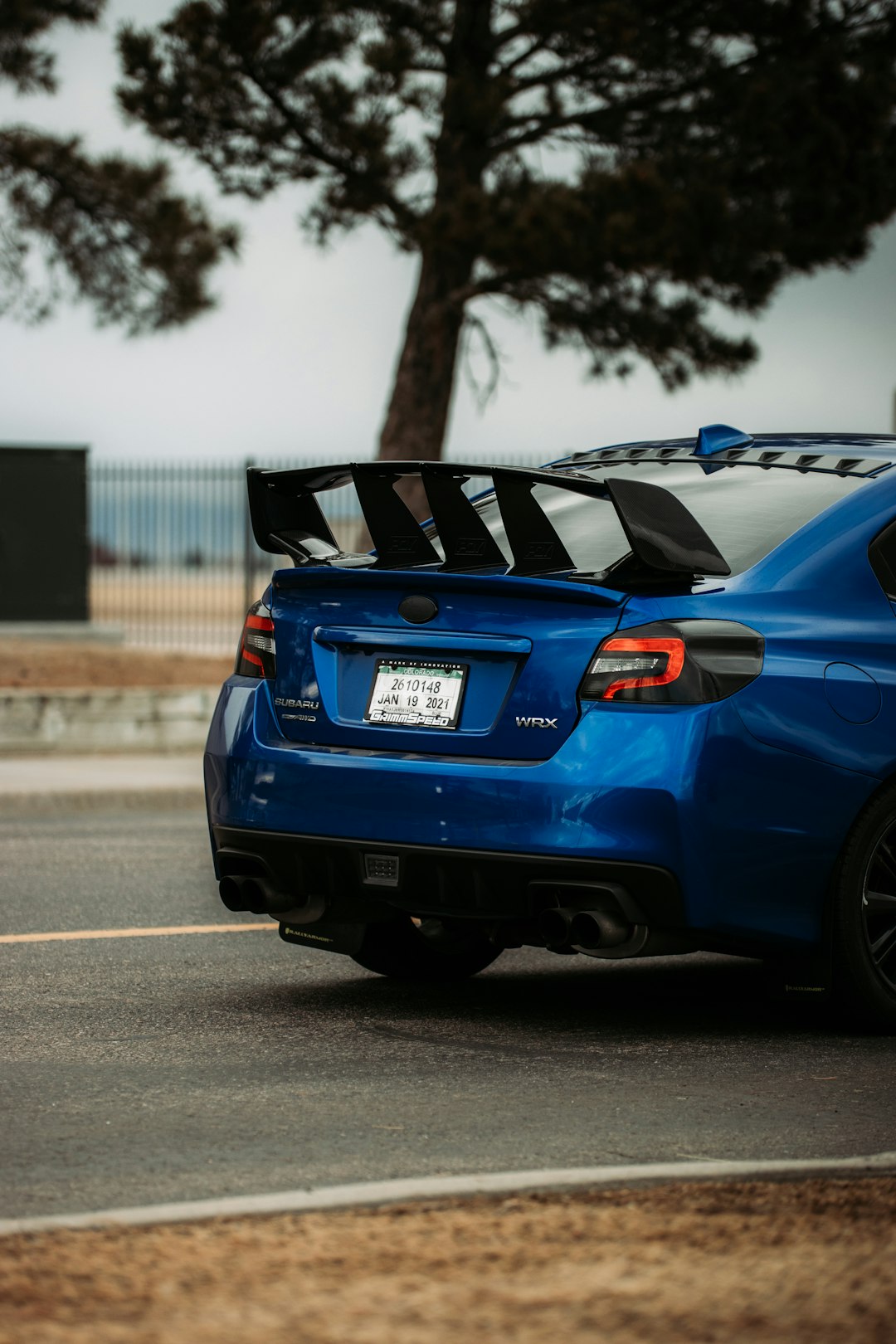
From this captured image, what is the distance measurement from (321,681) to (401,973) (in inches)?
52.4

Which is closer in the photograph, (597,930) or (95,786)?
(597,930)

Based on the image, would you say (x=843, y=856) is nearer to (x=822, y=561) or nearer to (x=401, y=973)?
(x=822, y=561)

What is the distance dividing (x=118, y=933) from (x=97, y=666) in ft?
50.2

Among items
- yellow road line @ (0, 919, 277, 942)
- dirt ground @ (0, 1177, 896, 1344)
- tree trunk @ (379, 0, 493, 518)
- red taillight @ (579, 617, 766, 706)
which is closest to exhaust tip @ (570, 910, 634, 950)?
red taillight @ (579, 617, 766, 706)

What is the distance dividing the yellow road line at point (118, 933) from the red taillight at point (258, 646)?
189cm

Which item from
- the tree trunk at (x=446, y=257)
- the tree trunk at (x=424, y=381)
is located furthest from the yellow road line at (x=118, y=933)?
the tree trunk at (x=424, y=381)

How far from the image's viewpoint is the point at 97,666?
22.7 m

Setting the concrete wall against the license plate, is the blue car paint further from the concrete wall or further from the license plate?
the concrete wall

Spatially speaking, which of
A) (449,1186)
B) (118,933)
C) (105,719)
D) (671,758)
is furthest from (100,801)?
(449,1186)

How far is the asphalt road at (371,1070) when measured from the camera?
175 inches

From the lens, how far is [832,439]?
645 cm

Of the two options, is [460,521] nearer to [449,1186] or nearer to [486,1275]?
[449,1186]

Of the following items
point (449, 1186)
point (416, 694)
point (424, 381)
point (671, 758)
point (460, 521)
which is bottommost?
point (449, 1186)

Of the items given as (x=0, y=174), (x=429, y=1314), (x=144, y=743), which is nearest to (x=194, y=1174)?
(x=429, y=1314)
